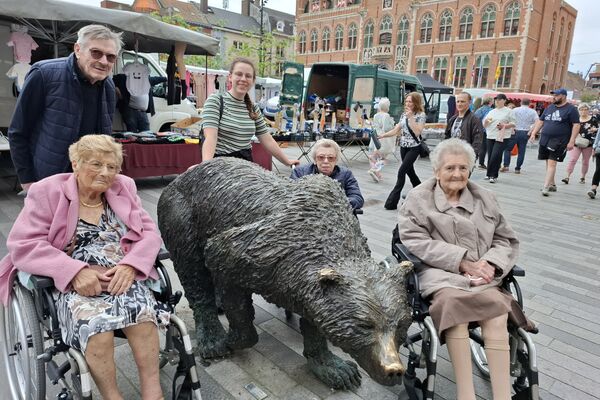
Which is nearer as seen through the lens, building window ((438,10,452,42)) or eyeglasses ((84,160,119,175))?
eyeglasses ((84,160,119,175))

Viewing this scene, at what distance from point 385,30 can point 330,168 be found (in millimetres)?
47746

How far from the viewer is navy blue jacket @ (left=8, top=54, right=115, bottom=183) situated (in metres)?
2.61

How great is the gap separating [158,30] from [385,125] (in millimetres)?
5082

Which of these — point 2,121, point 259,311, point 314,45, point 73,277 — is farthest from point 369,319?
point 314,45

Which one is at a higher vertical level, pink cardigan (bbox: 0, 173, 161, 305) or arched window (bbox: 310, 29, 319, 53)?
arched window (bbox: 310, 29, 319, 53)

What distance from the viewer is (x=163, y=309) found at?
206 cm

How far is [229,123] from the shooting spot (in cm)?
315

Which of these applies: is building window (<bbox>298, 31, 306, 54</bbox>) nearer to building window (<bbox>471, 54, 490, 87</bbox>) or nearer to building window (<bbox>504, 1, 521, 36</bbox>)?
building window (<bbox>471, 54, 490, 87</bbox>)

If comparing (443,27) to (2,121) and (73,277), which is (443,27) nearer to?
(2,121)

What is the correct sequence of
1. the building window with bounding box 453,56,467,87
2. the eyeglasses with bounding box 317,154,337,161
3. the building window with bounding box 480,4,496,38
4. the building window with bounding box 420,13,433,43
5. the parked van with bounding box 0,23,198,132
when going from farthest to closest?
1. the building window with bounding box 420,13,433,43
2. the building window with bounding box 453,56,467,87
3. the building window with bounding box 480,4,496,38
4. the parked van with bounding box 0,23,198,132
5. the eyeglasses with bounding box 317,154,337,161

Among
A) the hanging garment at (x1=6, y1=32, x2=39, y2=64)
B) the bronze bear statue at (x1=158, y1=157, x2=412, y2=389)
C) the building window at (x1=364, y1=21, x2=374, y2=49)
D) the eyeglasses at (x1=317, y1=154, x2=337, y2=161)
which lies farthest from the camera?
the building window at (x1=364, y1=21, x2=374, y2=49)

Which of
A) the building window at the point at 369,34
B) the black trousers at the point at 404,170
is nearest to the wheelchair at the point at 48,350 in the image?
the black trousers at the point at 404,170

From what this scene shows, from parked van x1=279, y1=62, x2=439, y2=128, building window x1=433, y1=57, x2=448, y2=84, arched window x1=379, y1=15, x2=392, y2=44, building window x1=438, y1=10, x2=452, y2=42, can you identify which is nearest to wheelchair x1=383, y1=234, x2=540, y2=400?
parked van x1=279, y1=62, x2=439, y2=128

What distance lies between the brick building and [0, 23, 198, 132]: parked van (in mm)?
37132
